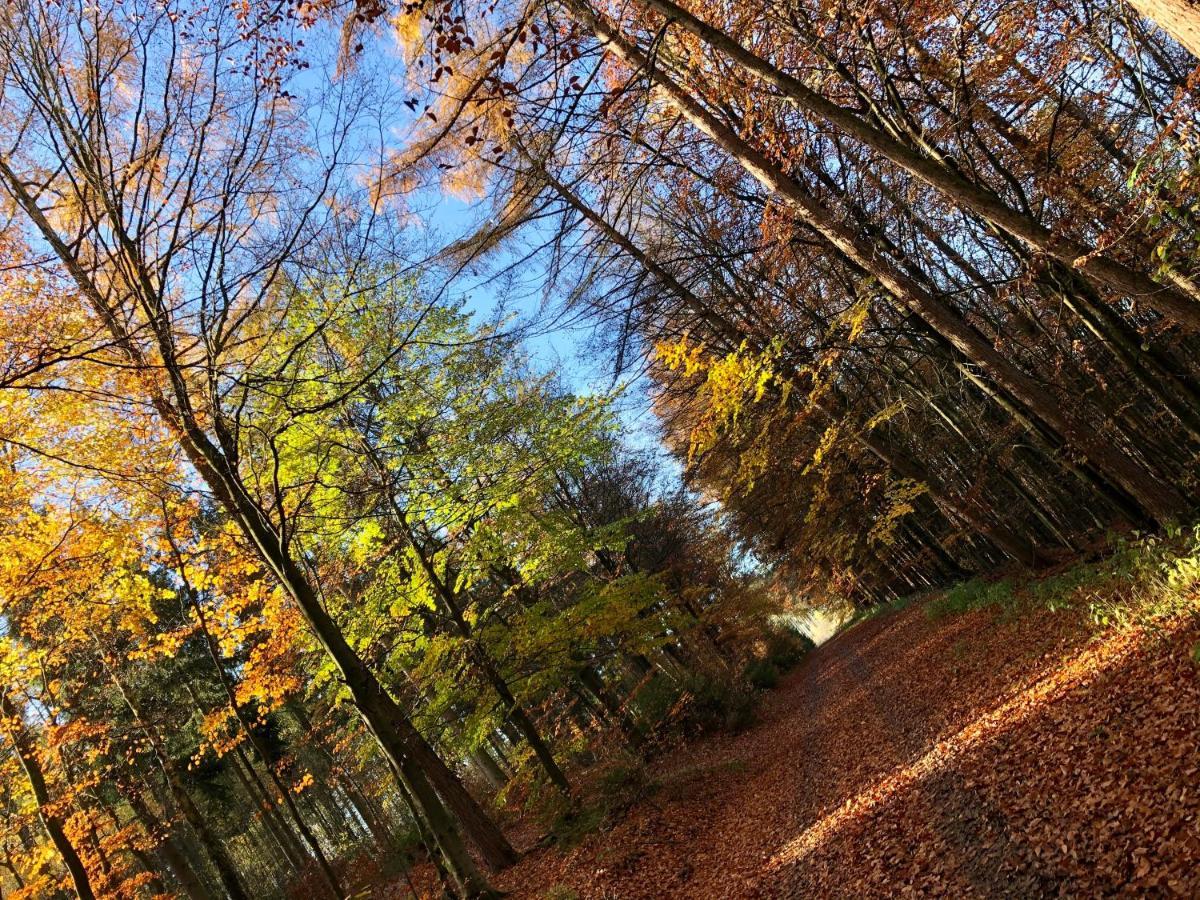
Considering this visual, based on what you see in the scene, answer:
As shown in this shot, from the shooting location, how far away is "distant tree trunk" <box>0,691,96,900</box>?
9.27 m

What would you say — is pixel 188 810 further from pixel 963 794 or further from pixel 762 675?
pixel 762 675

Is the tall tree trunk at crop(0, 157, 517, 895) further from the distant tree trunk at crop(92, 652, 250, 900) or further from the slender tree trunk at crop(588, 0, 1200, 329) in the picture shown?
the distant tree trunk at crop(92, 652, 250, 900)

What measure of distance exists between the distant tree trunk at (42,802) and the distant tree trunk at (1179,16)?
14426mm

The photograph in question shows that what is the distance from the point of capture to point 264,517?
4902 mm

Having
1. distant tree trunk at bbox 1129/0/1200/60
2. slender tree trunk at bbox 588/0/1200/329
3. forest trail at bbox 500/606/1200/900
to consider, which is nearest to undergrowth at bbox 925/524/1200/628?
forest trail at bbox 500/606/1200/900

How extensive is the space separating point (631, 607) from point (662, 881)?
3.38m

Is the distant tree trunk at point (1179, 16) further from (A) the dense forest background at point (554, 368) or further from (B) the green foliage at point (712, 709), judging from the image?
(B) the green foliage at point (712, 709)

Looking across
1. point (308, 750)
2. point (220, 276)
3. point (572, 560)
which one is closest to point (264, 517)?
point (220, 276)

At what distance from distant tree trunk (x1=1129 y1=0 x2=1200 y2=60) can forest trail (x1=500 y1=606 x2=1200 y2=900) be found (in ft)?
11.7

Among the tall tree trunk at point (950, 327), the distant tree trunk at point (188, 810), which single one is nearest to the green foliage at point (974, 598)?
the tall tree trunk at point (950, 327)

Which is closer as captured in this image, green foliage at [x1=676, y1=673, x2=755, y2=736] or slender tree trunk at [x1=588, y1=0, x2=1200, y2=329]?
slender tree trunk at [x1=588, y1=0, x2=1200, y2=329]

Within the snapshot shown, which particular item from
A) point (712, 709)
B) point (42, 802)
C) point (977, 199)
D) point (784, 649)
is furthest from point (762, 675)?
point (977, 199)

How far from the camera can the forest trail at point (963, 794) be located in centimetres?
340

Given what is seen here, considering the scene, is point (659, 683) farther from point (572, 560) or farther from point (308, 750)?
point (308, 750)
